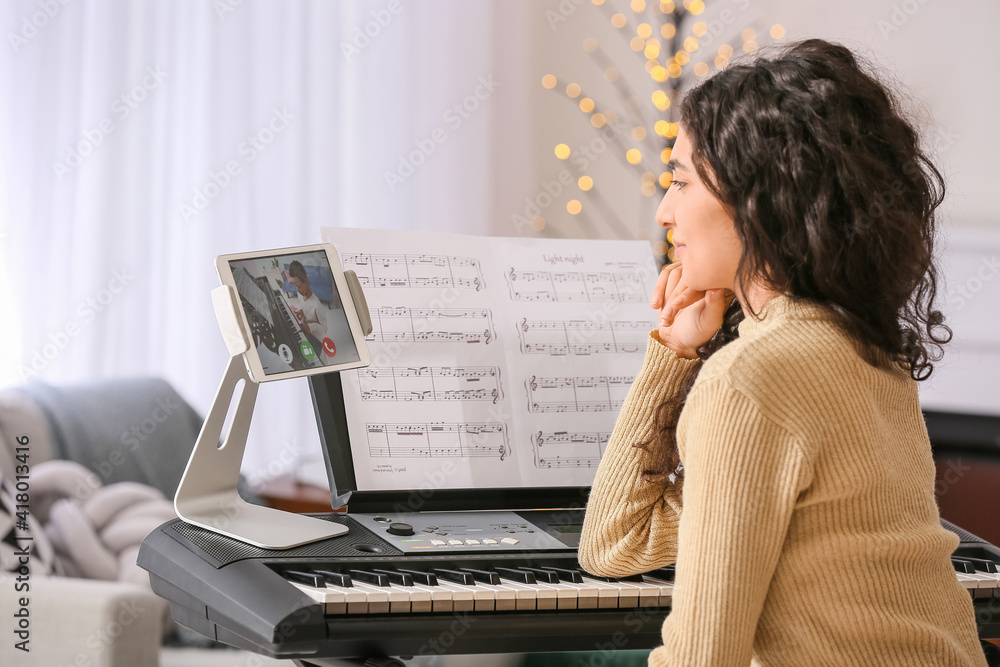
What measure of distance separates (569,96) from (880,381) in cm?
281

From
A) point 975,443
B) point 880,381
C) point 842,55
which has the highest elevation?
point 842,55

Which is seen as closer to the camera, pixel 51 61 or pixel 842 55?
pixel 842 55

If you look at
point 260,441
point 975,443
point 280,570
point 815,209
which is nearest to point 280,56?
point 260,441

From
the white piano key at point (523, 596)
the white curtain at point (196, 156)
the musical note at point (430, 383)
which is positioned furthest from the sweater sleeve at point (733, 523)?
the white curtain at point (196, 156)

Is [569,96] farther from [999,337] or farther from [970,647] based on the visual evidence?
[970,647]

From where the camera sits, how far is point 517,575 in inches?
49.3

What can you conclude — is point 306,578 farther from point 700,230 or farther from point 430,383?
point 700,230

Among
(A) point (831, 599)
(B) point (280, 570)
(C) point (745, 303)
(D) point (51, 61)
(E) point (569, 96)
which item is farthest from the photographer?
(E) point (569, 96)

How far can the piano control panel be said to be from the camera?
1.33 m

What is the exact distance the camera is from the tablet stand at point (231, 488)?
132 centimetres

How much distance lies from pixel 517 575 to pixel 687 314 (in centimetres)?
42

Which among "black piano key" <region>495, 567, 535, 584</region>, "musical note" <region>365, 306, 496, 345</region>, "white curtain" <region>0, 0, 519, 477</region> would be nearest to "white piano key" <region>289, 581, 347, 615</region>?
"black piano key" <region>495, 567, 535, 584</region>

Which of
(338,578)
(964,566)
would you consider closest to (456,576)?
(338,578)

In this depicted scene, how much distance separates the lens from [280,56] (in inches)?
107
